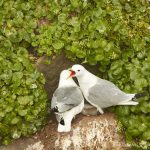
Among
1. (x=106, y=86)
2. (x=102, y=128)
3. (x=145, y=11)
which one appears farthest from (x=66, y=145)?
(x=145, y=11)

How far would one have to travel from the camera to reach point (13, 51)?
6.24 meters

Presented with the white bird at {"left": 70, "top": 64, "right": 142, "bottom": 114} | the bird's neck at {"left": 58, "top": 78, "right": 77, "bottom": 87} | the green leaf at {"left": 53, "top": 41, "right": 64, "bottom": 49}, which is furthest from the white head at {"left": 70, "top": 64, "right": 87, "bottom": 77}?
the green leaf at {"left": 53, "top": 41, "right": 64, "bottom": 49}

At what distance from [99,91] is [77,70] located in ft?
1.34

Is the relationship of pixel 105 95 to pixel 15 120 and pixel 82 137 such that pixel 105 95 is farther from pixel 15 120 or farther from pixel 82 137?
pixel 15 120

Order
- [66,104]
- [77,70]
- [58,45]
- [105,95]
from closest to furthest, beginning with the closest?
[66,104], [105,95], [77,70], [58,45]

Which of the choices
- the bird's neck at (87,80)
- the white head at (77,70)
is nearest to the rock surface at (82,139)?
the bird's neck at (87,80)

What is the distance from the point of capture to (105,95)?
5738 millimetres

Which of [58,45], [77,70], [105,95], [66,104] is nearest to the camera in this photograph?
[66,104]

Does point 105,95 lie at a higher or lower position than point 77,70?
lower

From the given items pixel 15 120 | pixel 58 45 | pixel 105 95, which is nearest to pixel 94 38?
pixel 58 45

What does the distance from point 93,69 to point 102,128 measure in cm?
99

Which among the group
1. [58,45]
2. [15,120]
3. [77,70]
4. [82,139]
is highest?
[58,45]

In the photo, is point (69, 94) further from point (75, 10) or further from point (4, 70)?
point (75, 10)

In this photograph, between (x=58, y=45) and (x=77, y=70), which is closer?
(x=77, y=70)
